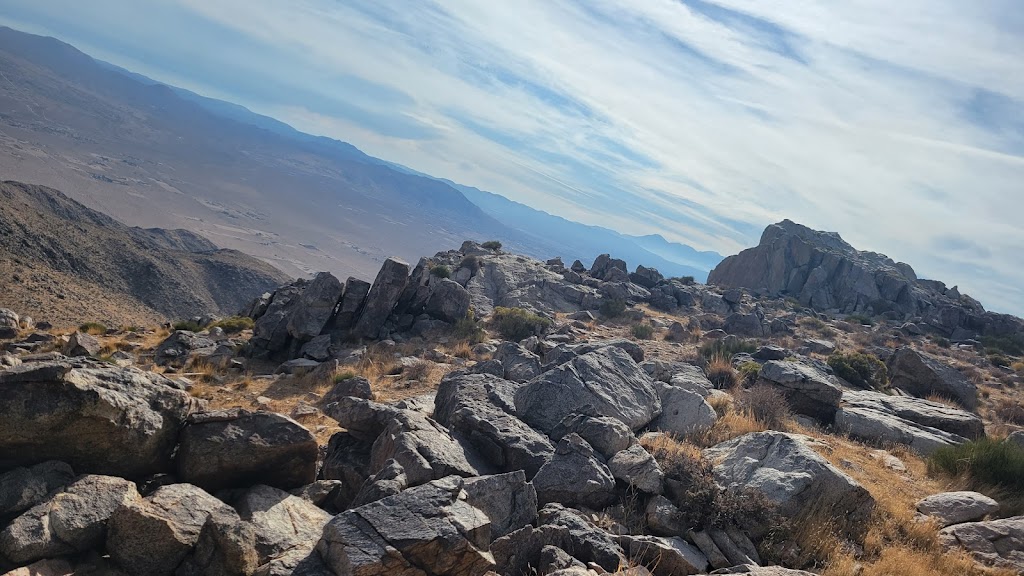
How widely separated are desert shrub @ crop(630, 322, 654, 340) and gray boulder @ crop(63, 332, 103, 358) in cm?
2353

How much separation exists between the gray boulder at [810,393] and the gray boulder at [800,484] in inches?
259

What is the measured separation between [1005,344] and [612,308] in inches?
1210

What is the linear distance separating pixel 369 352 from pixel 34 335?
464 inches

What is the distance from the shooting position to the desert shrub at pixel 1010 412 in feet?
69.1

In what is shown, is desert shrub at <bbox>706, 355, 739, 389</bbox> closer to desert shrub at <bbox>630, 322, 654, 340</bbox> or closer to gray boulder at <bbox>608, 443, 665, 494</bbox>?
gray boulder at <bbox>608, 443, 665, 494</bbox>

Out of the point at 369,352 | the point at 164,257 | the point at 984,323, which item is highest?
the point at 984,323

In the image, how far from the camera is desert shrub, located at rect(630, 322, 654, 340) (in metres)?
29.7

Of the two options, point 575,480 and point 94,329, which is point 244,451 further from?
point 94,329

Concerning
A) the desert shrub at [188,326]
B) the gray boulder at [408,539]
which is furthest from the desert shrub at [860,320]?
the gray boulder at [408,539]

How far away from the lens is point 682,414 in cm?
1259

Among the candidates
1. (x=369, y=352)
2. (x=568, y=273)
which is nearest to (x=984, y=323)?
(x=568, y=273)

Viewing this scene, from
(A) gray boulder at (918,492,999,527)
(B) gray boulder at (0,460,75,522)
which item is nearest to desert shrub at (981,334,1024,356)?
(A) gray boulder at (918,492,999,527)

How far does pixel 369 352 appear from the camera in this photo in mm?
19969

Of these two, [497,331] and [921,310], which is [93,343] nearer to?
[497,331]
